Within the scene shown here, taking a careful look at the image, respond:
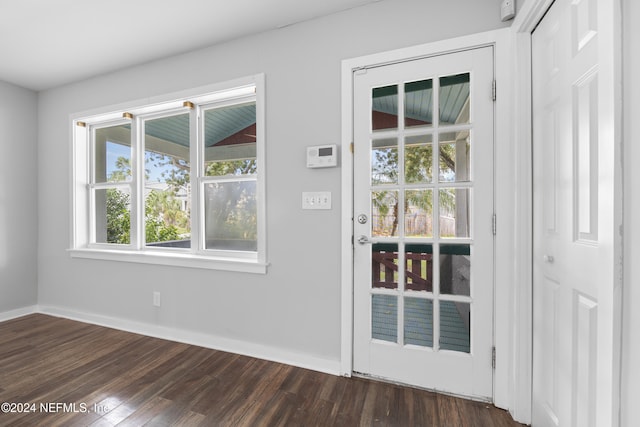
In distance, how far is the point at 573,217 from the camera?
1232mm

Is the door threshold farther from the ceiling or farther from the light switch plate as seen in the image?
the ceiling

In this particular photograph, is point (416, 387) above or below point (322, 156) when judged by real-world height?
below

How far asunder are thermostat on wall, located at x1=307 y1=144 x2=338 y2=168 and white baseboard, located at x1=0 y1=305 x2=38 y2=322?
3.78m

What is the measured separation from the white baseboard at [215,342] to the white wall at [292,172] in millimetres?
27

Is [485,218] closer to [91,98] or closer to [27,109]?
[91,98]

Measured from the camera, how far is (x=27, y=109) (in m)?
3.41

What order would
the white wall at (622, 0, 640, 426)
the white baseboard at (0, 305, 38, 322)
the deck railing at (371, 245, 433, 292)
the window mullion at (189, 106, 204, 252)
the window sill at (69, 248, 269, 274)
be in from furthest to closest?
the white baseboard at (0, 305, 38, 322)
the window mullion at (189, 106, 204, 252)
the window sill at (69, 248, 269, 274)
the deck railing at (371, 245, 433, 292)
the white wall at (622, 0, 640, 426)

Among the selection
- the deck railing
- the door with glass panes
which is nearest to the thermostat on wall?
the door with glass panes

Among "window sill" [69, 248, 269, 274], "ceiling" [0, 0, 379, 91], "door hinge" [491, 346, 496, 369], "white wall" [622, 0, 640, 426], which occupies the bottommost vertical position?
"door hinge" [491, 346, 496, 369]

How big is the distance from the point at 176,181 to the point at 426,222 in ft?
7.83

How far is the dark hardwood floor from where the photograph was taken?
165 cm

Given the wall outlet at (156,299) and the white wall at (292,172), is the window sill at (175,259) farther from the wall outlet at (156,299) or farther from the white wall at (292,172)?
the wall outlet at (156,299)

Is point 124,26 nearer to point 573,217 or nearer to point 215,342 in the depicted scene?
point 215,342

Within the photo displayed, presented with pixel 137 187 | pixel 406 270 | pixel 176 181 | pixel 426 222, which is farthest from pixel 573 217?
pixel 137 187
